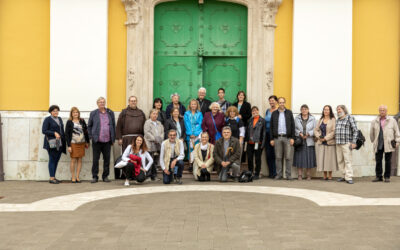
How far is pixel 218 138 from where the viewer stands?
38.0 feet

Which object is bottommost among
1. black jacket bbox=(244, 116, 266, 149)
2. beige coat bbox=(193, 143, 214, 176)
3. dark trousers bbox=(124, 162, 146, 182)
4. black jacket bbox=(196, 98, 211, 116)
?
dark trousers bbox=(124, 162, 146, 182)

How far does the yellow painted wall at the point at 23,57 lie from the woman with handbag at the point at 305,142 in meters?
5.78

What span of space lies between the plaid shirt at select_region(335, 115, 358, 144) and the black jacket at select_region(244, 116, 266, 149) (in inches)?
62.3

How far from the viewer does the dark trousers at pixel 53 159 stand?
1110cm

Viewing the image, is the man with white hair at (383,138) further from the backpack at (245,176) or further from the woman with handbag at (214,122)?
the woman with handbag at (214,122)

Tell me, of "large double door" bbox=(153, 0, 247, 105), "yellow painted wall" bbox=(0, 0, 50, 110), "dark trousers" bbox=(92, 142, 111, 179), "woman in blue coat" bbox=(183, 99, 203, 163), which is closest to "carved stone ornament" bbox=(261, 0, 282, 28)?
"large double door" bbox=(153, 0, 247, 105)

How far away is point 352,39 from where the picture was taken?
1237 cm

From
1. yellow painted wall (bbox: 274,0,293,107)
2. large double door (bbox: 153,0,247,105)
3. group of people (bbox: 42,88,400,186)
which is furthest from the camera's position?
large double door (bbox: 153,0,247,105)

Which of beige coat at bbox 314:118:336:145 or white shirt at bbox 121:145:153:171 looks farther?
beige coat at bbox 314:118:336:145

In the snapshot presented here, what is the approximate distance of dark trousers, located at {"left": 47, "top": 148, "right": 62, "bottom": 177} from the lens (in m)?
11.1

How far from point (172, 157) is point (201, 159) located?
66 centimetres

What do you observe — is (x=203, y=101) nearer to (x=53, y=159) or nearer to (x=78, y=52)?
(x=78, y=52)

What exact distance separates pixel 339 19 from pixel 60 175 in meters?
7.28

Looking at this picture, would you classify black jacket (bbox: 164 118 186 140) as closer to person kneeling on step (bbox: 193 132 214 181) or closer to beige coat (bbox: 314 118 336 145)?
person kneeling on step (bbox: 193 132 214 181)
